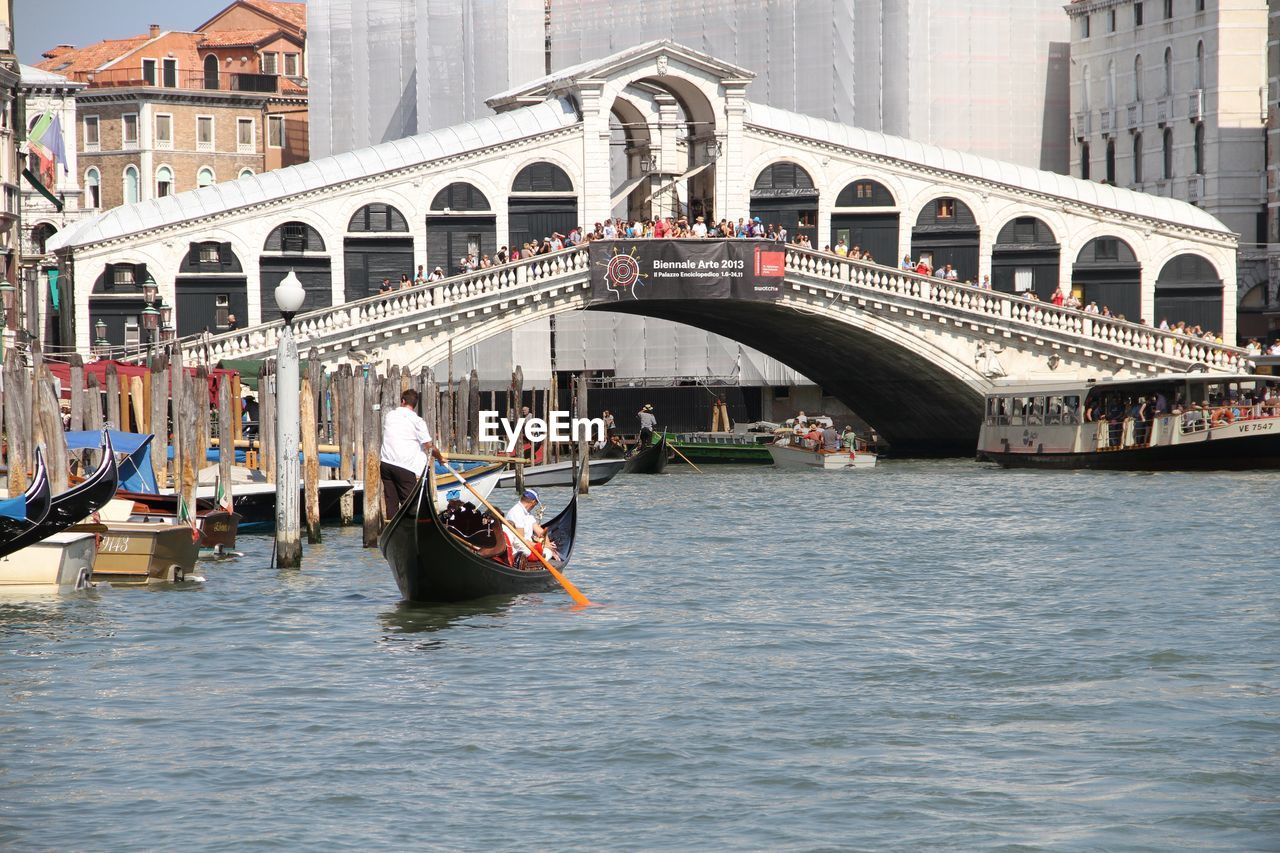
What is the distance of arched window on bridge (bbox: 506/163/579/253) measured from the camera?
34688 millimetres

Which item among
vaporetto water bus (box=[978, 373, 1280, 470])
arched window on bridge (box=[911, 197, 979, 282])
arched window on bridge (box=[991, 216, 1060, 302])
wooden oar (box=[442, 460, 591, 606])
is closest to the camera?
wooden oar (box=[442, 460, 591, 606])

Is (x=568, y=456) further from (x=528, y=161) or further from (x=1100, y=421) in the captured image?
(x=1100, y=421)

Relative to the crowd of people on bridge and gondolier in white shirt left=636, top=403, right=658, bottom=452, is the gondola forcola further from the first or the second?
gondolier in white shirt left=636, top=403, right=658, bottom=452

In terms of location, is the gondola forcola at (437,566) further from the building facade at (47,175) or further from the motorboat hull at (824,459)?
the building facade at (47,175)

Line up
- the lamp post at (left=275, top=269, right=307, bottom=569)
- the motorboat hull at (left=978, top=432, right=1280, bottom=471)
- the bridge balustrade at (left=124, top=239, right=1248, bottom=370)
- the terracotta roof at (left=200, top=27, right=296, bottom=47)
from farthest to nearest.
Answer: the terracotta roof at (left=200, top=27, right=296, bottom=47) < the bridge balustrade at (left=124, top=239, right=1248, bottom=370) < the motorboat hull at (left=978, top=432, right=1280, bottom=471) < the lamp post at (left=275, top=269, right=307, bottom=569)

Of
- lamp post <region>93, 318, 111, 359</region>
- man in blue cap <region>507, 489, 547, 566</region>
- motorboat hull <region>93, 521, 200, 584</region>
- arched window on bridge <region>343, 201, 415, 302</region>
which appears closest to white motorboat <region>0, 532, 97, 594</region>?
motorboat hull <region>93, 521, 200, 584</region>

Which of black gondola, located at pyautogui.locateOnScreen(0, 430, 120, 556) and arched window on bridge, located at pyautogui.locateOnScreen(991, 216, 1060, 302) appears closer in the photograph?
black gondola, located at pyautogui.locateOnScreen(0, 430, 120, 556)

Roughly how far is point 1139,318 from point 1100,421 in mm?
6536

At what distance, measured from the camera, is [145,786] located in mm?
9000

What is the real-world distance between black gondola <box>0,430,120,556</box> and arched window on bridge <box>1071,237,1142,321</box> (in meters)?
25.4

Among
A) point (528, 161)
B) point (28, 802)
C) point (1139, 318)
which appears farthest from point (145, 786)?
point (1139, 318)

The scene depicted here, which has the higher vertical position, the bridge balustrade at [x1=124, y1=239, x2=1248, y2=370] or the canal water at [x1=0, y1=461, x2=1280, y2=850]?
the bridge balustrade at [x1=124, y1=239, x2=1248, y2=370]

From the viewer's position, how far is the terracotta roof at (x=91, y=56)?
176ft

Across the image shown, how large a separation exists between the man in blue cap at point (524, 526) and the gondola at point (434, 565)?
14 centimetres
